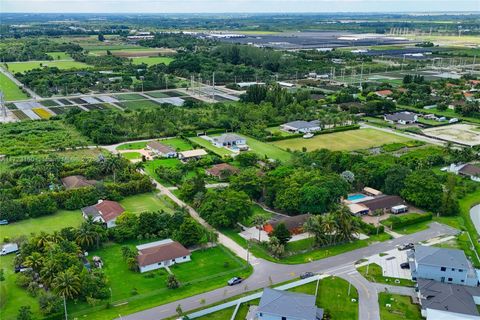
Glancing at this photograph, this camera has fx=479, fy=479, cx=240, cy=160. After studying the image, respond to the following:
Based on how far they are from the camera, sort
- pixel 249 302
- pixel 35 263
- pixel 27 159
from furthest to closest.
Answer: pixel 27 159, pixel 35 263, pixel 249 302

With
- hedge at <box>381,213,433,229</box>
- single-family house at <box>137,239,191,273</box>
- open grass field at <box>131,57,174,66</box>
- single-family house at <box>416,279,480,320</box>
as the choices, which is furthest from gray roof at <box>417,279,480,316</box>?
open grass field at <box>131,57,174,66</box>

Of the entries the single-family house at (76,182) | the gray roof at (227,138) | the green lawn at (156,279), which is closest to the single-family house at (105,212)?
the green lawn at (156,279)

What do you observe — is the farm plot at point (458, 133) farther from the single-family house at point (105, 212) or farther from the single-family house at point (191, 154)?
the single-family house at point (105, 212)

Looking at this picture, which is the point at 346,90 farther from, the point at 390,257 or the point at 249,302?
the point at 249,302

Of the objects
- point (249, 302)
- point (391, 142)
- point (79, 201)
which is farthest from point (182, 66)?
point (249, 302)

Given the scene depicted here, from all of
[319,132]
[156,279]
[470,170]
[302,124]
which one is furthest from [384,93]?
[156,279]

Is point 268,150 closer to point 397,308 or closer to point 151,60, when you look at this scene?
point 397,308
